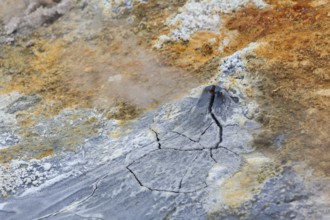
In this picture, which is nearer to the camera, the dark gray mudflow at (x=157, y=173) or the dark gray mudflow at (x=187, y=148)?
the dark gray mudflow at (x=157, y=173)

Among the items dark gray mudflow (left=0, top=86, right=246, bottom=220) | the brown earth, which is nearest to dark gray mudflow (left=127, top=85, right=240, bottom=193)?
dark gray mudflow (left=0, top=86, right=246, bottom=220)

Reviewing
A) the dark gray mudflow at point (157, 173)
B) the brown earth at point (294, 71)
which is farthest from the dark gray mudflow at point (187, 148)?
the brown earth at point (294, 71)

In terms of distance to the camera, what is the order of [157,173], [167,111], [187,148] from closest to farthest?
1. [157,173]
2. [187,148]
3. [167,111]

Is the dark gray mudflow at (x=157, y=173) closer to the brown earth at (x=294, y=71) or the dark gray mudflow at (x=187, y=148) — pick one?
the dark gray mudflow at (x=187, y=148)

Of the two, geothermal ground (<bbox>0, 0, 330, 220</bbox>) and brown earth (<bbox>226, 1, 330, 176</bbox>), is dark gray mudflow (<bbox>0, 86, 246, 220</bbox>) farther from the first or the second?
brown earth (<bbox>226, 1, 330, 176</bbox>)

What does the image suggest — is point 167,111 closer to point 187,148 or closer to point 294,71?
point 187,148

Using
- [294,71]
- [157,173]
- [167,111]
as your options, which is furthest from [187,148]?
[294,71]

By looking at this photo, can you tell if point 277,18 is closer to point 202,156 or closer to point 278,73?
point 278,73

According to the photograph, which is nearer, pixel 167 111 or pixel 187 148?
pixel 187 148
